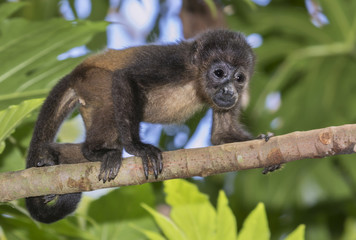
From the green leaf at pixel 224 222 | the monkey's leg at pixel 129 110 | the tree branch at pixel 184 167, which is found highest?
the tree branch at pixel 184 167

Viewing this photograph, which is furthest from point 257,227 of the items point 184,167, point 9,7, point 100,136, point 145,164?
point 9,7

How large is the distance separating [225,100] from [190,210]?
926 mm

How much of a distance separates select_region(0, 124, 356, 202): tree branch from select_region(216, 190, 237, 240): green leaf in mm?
479

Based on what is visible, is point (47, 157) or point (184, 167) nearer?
point (184, 167)

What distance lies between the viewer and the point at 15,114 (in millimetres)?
2518

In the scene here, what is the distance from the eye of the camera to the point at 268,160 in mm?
2531

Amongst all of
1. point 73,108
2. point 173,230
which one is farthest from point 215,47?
point 173,230

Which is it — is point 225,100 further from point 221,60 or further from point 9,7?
point 9,7

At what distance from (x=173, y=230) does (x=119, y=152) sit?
1.91 feet

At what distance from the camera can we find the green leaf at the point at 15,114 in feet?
8.13

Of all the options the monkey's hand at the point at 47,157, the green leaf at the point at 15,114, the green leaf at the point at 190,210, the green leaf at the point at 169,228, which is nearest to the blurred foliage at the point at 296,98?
the monkey's hand at the point at 47,157

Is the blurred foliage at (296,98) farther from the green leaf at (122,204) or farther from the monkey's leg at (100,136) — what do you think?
the monkey's leg at (100,136)

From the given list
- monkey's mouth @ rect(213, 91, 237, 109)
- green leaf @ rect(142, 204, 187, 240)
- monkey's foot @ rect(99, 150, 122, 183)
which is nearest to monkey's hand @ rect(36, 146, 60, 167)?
monkey's foot @ rect(99, 150, 122, 183)

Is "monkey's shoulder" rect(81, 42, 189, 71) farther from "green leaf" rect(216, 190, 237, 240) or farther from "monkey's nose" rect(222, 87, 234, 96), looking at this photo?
"green leaf" rect(216, 190, 237, 240)
